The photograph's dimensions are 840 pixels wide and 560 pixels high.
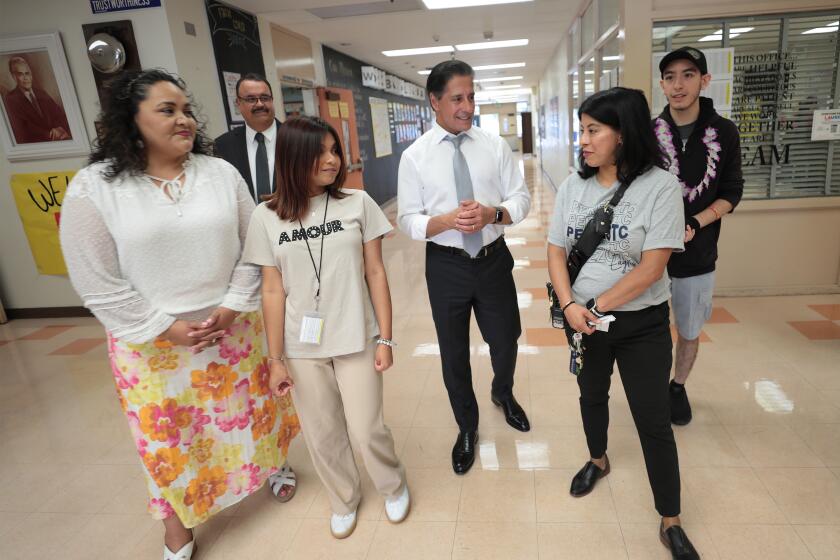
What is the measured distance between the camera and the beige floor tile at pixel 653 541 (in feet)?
5.66

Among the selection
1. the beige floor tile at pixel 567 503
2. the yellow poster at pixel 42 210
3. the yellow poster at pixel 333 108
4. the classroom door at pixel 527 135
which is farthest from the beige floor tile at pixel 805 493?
the classroom door at pixel 527 135

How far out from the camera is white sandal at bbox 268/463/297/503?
2.19 metres

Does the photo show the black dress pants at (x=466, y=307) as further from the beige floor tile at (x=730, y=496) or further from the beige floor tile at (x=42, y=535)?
the beige floor tile at (x=42, y=535)

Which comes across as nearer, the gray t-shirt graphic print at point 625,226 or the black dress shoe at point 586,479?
the gray t-shirt graphic print at point 625,226

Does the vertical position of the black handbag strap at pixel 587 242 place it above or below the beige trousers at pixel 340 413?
above

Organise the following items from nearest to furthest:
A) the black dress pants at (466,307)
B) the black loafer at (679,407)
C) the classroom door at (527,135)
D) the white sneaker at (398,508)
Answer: the white sneaker at (398,508)
the black dress pants at (466,307)
the black loafer at (679,407)
the classroom door at (527,135)

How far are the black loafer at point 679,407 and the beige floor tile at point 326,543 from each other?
60.2 inches

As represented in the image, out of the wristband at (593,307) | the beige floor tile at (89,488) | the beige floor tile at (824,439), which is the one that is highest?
the wristband at (593,307)

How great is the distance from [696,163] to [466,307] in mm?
1176

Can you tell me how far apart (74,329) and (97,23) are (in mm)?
2649

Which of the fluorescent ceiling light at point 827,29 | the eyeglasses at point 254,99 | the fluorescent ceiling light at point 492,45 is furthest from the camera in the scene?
the fluorescent ceiling light at point 492,45

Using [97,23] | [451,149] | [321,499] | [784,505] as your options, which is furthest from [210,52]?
[784,505]

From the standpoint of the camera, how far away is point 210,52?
14.7 ft

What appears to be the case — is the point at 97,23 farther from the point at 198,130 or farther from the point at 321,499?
the point at 321,499
